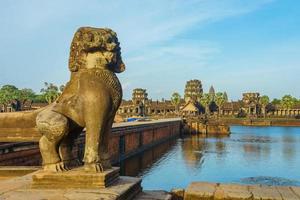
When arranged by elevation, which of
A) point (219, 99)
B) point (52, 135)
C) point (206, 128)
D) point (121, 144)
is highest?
point (219, 99)

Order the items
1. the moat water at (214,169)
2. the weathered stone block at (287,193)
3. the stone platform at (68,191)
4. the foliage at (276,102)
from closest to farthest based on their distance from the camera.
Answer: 1. the stone platform at (68,191)
2. the weathered stone block at (287,193)
3. the moat water at (214,169)
4. the foliage at (276,102)

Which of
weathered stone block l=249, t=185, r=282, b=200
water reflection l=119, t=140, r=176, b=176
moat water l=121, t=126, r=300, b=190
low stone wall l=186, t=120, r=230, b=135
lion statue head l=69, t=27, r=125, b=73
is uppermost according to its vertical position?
lion statue head l=69, t=27, r=125, b=73

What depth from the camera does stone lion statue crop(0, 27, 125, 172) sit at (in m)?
5.22

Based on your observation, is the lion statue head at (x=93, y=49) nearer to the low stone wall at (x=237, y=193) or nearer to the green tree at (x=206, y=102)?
the low stone wall at (x=237, y=193)

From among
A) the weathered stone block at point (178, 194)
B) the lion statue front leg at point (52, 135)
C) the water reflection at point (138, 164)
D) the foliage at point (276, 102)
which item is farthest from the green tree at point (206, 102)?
the lion statue front leg at point (52, 135)

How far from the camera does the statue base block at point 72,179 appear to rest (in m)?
4.96

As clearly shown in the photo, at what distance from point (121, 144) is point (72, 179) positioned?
22.8 meters

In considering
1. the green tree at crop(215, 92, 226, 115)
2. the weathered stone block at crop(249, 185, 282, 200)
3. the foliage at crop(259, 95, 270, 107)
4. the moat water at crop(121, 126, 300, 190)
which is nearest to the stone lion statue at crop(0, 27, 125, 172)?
the weathered stone block at crop(249, 185, 282, 200)

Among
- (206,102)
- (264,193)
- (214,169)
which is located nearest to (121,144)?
(214,169)

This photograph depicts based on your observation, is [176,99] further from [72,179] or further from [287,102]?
[72,179]

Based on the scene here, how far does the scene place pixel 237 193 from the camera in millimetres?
6180

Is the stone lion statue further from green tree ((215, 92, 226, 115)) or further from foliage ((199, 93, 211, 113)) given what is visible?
green tree ((215, 92, 226, 115))

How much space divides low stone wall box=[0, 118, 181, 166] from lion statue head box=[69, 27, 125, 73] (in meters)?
5.45

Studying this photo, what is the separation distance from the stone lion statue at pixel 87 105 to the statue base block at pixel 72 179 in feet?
0.44
